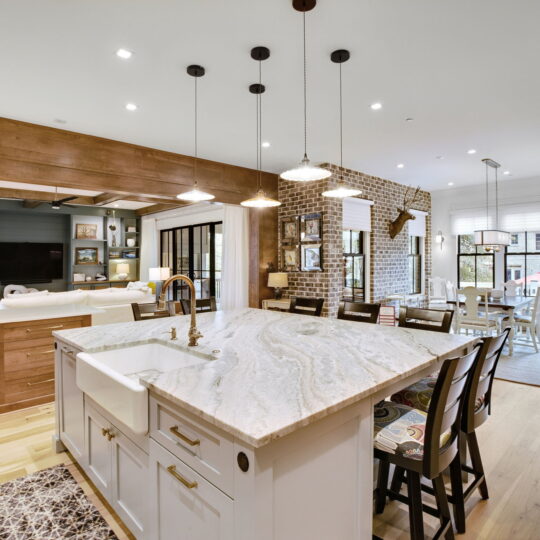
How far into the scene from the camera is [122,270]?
32.6 ft

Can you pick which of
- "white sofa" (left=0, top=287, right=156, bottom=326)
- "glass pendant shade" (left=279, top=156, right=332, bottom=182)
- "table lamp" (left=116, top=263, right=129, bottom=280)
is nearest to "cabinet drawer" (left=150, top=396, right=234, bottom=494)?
"glass pendant shade" (left=279, top=156, right=332, bottom=182)

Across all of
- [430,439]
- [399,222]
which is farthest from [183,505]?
[399,222]

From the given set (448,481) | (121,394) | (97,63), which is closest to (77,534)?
(121,394)

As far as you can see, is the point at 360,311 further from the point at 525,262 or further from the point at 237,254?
the point at 525,262

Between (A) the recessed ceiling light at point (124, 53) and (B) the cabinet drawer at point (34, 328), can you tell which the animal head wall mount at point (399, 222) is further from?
(B) the cabinet drawer at point (34, 328)

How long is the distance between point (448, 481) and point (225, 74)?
325 centimetres

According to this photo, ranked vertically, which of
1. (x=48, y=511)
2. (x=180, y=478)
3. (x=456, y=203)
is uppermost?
(x=456, y=203)

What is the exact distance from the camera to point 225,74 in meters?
2.88

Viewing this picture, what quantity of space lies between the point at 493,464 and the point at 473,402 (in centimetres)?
109

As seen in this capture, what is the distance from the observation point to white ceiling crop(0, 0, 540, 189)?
218 cm

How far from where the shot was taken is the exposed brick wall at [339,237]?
17.7 ft

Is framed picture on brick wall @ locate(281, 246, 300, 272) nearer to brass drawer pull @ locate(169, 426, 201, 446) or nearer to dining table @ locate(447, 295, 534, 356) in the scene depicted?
dining table @ locate(447, 295, 534, 356)

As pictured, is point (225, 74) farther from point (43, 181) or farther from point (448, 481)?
point (448, 481)

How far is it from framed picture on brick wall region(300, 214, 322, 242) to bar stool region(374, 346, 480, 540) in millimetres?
3853
